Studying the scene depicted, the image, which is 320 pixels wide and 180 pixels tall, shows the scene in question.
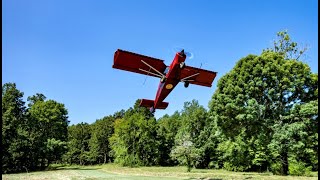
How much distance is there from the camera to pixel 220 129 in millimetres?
34500

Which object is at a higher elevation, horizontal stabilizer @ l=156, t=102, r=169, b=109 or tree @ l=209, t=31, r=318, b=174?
tree @ l=209, t=31, r=318, b=174

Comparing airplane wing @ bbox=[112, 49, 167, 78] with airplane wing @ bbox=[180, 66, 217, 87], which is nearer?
airplane wing @ bbox=[112, 49, 167, 78]

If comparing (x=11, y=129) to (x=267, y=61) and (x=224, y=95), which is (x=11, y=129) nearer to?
(x=224, y=95)

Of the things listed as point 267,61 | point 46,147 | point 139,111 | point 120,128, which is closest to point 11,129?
point 46,147

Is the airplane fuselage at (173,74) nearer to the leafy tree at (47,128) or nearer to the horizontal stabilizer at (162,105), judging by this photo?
the horizontal stabilizer at (162,105)

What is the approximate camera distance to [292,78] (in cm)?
3209

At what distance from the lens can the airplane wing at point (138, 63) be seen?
56.2ft

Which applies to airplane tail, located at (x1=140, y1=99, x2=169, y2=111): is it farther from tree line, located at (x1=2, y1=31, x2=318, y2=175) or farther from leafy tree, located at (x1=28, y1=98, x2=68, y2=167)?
leafy tree, located at (x1=28, y1=98, x2=68, y2=167)

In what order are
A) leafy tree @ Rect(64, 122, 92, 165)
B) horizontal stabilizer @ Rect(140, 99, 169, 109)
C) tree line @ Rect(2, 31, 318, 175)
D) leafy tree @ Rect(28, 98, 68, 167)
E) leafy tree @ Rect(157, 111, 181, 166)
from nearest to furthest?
horizontal stabilizer @ Rect(140, 99, 169, 109)
tree line @ Rect(2, 31, 318, 175)
leafy tree @ Rect(28, 98, 68, 167)
leafy tree @ Rect(157, 111, 181, 166)
leafy tree @ Rect(64, 122, 92, 165)

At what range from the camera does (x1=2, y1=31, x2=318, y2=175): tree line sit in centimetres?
3167

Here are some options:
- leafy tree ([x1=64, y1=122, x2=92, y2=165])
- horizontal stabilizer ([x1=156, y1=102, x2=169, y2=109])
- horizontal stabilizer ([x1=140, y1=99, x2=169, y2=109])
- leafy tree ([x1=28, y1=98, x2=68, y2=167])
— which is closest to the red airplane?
horizontal stabilizer ([x1=156, y1=102, x2=169, y2=109])

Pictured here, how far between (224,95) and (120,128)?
3962 centimetres

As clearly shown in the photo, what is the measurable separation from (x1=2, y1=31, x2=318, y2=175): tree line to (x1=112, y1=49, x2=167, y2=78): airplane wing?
16405 millimetres

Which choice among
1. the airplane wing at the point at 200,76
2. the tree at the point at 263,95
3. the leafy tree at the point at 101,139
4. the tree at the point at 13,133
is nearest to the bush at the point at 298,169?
the tree at the point at 263,95
